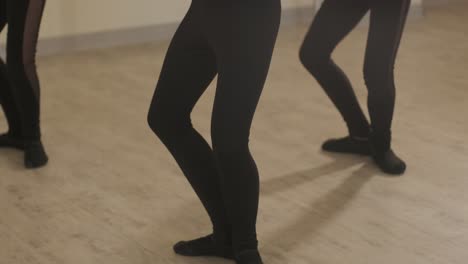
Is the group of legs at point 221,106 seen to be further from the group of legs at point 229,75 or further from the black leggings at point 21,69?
the black leggings at point 21,69

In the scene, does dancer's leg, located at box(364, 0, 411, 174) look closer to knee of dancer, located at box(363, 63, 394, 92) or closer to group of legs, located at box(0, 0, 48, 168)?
knee of dancer, located at box(363, 63, 394, 92)

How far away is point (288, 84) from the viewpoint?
12.7ft

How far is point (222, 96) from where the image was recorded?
1.79 meters

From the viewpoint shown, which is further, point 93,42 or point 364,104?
point 93,42

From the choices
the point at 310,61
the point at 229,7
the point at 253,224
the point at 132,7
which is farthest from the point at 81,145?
the point at 132,7

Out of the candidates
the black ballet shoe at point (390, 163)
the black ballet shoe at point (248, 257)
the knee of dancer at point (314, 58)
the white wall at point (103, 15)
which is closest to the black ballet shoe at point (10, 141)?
the knee of dancer at point (314, 58)

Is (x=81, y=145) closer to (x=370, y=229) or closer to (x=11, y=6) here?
(x=11, y=6)

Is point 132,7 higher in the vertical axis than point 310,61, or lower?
lower

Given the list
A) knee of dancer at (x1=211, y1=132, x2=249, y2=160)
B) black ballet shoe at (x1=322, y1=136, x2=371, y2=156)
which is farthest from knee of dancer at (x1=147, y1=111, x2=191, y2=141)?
black ballet shoe at (x1=322, y1=136, x2=371, y2=156)

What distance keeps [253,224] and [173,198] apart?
24.4 inches

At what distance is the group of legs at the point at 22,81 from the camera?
2564 mm

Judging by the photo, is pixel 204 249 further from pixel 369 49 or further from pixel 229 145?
pixel 369 49

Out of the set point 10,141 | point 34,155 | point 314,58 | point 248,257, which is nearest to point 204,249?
point 248,257

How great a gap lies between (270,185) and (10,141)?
43.2 inches
